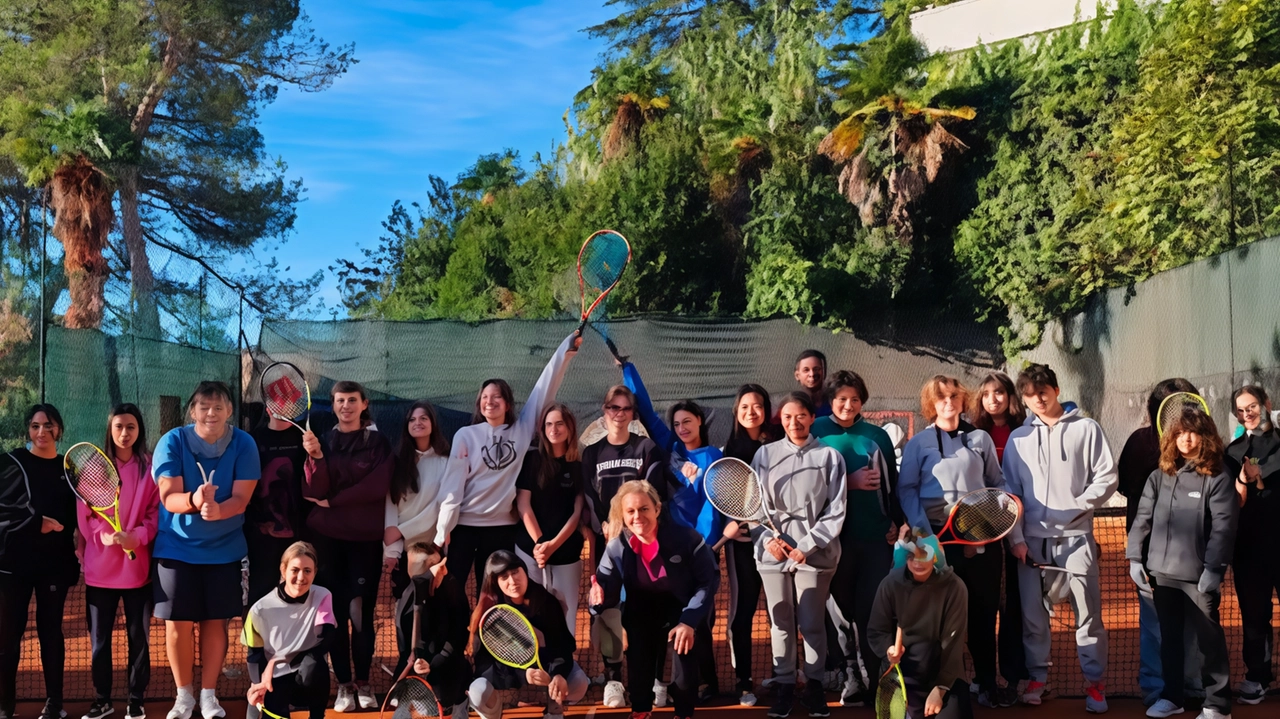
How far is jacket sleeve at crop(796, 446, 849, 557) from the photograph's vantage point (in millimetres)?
4801

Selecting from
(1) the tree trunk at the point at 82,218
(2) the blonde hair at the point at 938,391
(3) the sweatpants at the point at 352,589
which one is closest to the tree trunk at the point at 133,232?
(1) the tree trunk at the point at 82,218

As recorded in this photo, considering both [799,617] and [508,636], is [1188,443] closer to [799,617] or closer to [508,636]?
[799,617]

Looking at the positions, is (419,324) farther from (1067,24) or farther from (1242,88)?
(1067,24)

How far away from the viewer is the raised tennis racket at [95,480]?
15.7ft

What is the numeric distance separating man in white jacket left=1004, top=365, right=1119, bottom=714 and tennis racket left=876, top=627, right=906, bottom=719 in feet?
3.24

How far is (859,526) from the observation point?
4977mm

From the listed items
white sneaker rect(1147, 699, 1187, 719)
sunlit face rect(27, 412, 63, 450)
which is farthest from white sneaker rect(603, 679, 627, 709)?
sunlit face rect(27, 412, 63, 450)

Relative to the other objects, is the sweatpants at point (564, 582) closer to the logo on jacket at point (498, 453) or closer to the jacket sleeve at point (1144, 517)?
the logo on jacket at point (498, 453)

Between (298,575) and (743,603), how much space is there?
1.98m

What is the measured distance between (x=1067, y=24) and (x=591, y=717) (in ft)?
59.4

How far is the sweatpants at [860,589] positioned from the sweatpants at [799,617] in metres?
0.16

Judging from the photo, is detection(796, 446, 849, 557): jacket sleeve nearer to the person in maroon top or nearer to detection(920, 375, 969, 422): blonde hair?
detection(920, 375, 969, 422): blonde hair

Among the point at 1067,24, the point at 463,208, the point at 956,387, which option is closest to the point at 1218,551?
the point at 956,387

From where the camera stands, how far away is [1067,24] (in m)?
19.6
